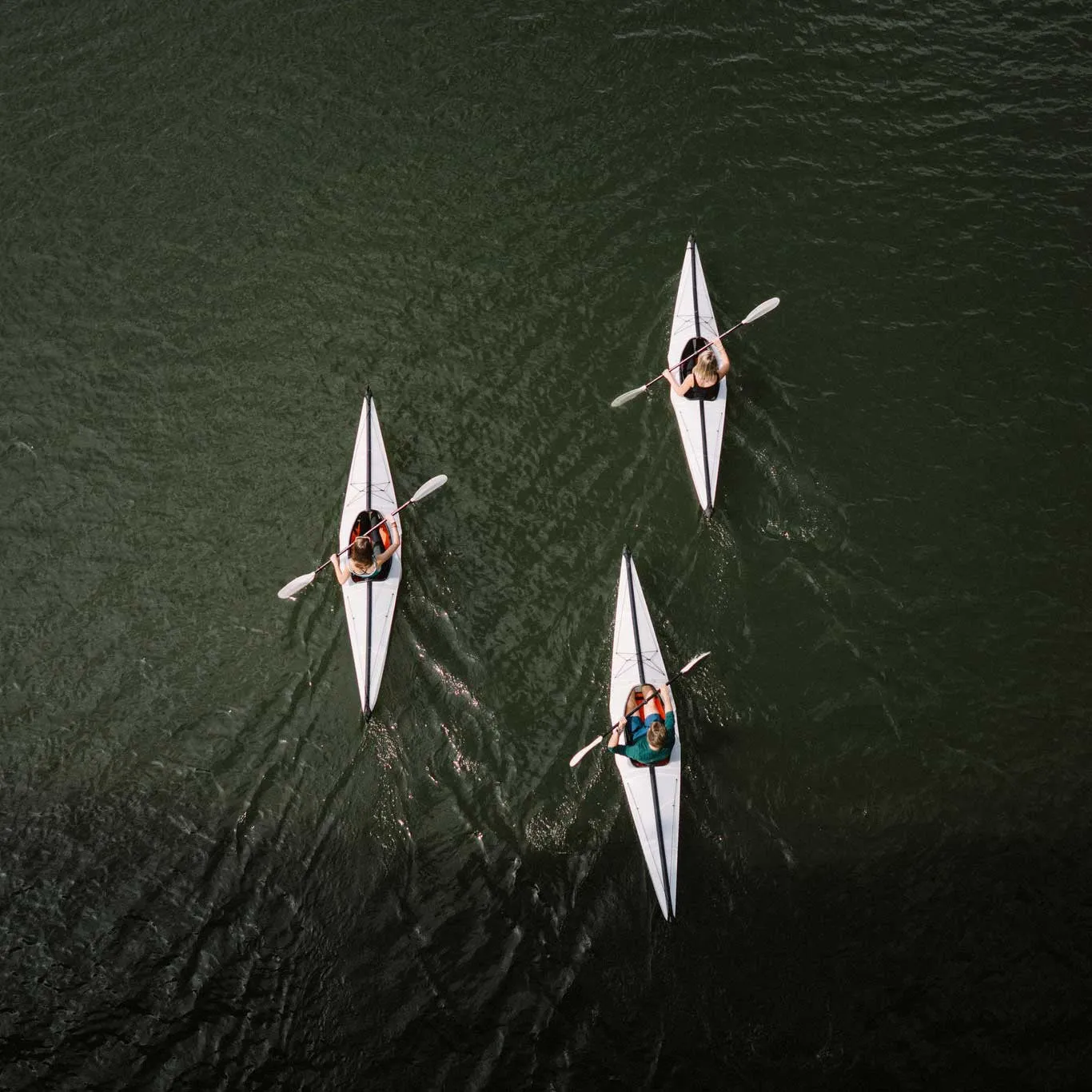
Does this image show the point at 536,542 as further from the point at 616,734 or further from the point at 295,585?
the point at 295,585

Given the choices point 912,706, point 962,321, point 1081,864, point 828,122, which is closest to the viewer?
point 1081,864

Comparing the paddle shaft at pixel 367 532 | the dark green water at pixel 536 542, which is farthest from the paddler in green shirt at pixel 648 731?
the paddle shaft at pixel 367 532

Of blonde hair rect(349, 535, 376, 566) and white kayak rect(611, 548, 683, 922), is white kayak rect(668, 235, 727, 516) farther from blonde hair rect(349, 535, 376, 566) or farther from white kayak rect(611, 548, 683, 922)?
blonde hair rect(349, 535, 376, 566)

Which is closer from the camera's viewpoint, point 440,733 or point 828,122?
point 440,733

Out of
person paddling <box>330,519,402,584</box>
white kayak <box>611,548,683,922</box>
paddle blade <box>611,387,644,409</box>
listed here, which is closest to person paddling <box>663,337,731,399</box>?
paddle blade <box>611,387,644,409</box>

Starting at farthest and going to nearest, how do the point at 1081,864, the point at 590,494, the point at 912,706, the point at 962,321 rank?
the point at 962,321 → the point at 590,494 → the point at 912,706 → the point at 1081,864

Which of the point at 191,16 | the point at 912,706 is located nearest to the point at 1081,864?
the point at 912,706

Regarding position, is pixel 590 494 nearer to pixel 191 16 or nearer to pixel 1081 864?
pixel 1081 864
